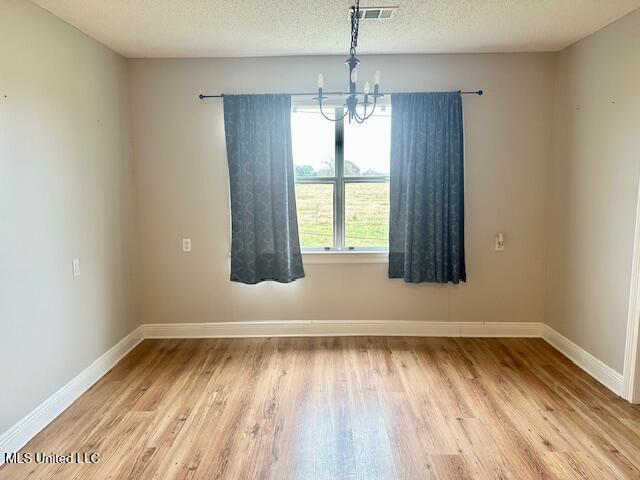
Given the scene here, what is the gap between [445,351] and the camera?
11.0 ft

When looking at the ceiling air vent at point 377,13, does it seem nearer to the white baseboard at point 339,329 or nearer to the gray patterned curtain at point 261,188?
the gray patterned curtain at point 261,188

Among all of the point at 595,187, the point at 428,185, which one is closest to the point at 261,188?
the point at 428,185

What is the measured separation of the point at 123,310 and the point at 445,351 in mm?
2771

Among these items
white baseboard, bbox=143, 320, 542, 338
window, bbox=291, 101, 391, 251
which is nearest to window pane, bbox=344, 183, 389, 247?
window, bbox=291, 101, 391, 251

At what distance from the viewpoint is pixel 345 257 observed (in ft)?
11.8

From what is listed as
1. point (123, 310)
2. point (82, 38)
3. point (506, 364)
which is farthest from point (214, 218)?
point (506, 364)

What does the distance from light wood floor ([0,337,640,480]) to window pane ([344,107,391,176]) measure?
159 centimetres

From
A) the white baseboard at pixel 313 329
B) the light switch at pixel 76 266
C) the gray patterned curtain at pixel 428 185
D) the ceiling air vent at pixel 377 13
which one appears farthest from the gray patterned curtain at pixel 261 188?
the light switch at pixel 76 266

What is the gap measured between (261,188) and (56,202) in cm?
150

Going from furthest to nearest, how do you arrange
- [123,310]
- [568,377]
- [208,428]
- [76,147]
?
[123,310] → [568,377] → [76,147] → [208,428]

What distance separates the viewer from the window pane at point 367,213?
358 cm

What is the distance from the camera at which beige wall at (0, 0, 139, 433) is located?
6.97 feet

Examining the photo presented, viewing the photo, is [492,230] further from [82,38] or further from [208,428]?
[82,38]

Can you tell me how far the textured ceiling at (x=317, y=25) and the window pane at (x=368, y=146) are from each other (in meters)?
0.59
